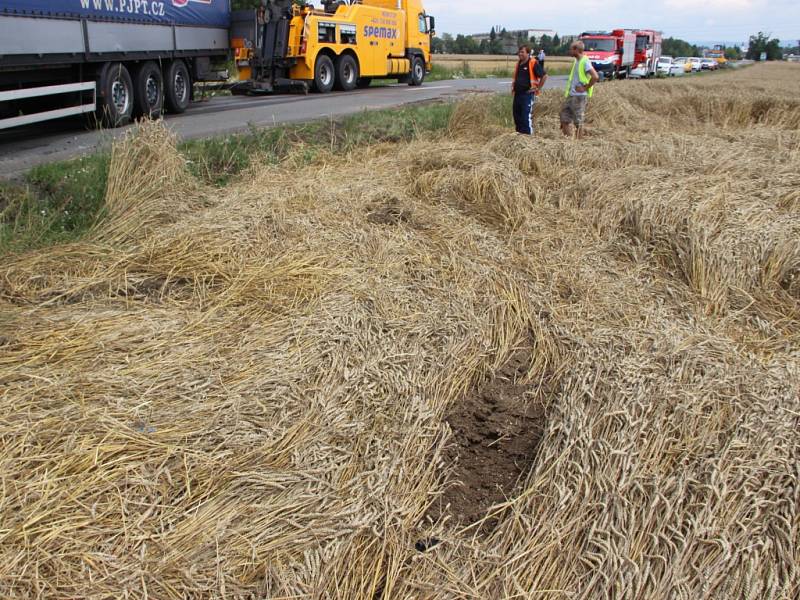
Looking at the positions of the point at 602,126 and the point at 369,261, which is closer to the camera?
the point at 369,261

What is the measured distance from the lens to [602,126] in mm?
11562

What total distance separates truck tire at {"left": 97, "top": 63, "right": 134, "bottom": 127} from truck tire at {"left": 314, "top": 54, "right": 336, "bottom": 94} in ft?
25.0

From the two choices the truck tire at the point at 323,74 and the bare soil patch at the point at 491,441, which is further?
the truck tire at the point at 323,74

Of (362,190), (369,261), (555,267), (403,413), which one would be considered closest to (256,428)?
(403,413)

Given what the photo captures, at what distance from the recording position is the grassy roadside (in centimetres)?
546

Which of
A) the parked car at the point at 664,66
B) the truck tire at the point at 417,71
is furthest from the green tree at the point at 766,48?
the truck tire at the point at 417,71

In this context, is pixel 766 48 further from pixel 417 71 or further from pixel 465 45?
pixel 417 71

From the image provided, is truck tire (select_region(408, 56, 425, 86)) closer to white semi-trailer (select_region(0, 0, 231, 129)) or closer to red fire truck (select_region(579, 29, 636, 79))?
white semi-trailer (select_region(0, 0, 231, 129))

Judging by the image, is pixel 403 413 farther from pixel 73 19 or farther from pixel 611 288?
pixel 73 19

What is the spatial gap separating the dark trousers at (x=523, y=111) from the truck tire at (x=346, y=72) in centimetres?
1056

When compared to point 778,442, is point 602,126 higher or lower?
higher

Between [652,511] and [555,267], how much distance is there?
105 inches

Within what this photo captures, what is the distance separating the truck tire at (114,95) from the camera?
36.8ft

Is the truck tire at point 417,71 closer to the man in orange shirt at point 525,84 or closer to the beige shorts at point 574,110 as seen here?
the man in orange shirt at point 525,84
